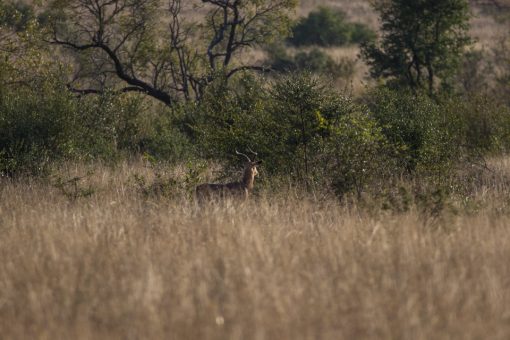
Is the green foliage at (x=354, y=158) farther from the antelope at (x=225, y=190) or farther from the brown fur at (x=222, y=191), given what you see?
the brown fur at (x=222, y=191)

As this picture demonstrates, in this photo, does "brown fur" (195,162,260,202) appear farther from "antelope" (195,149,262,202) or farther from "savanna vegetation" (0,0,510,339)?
"savanna vegetation" (0,0,510,339)

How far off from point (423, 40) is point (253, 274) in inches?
611

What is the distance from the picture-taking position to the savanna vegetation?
18.6 ft

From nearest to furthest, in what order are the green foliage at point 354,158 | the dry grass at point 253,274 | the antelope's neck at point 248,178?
the dry grass at point 253,274
the antelope's neck at point 248,178
the green foliage at point 354,158

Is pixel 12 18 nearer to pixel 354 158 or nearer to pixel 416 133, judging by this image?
pixel 416 133

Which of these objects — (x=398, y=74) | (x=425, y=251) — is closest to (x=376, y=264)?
(x=425, y=251)

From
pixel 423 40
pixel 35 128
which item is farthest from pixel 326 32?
pixel 35 128

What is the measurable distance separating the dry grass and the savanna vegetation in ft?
0.07

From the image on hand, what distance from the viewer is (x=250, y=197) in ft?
34.8

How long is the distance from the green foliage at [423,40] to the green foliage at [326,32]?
61.1 ft

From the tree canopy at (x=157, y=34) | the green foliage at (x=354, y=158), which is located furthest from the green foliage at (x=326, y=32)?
the green foliage at (x=354, y=158)

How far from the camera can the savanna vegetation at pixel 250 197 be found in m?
5.68

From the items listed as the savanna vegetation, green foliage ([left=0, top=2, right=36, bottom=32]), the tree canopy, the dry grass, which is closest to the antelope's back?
the savanna vegetation

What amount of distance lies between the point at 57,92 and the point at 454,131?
24.4 ft
